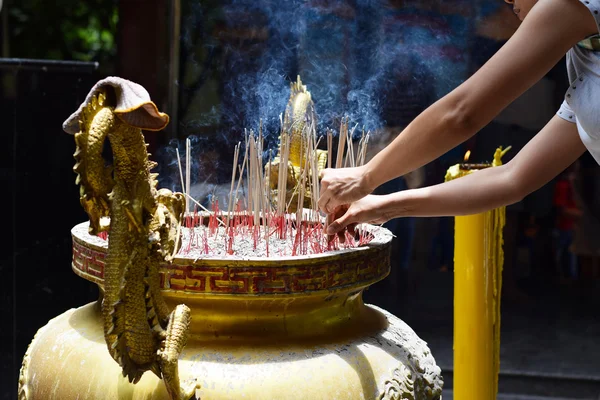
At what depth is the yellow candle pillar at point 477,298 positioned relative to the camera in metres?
1.64

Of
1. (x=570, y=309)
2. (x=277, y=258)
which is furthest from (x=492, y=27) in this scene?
(x=277, y=258)

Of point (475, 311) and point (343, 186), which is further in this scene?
point (475, 311)

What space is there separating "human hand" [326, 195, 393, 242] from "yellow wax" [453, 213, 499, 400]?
14.5 inches

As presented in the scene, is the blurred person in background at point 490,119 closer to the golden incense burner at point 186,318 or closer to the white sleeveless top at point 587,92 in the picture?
the white sleeveless top at point 587,92

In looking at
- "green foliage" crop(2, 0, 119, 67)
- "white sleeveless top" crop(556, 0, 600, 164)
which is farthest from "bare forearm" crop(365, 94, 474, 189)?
"green foliage" crop(2, 0, 119, 67)

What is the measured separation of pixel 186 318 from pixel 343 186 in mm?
351

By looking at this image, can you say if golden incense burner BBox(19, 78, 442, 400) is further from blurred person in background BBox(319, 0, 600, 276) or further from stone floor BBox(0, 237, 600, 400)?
stone floor BBox(0, 237, 600, 400)

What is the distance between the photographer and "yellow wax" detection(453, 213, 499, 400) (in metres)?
1.64

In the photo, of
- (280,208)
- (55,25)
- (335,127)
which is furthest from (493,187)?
(55,25)

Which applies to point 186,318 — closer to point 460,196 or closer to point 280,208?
point 460,196

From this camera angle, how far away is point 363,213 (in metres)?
1.32

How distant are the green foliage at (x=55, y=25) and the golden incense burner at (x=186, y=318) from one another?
3.02 meters

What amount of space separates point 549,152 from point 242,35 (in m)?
1.42

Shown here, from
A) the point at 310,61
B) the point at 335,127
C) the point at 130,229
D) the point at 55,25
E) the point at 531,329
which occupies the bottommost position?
the point at 531,329
